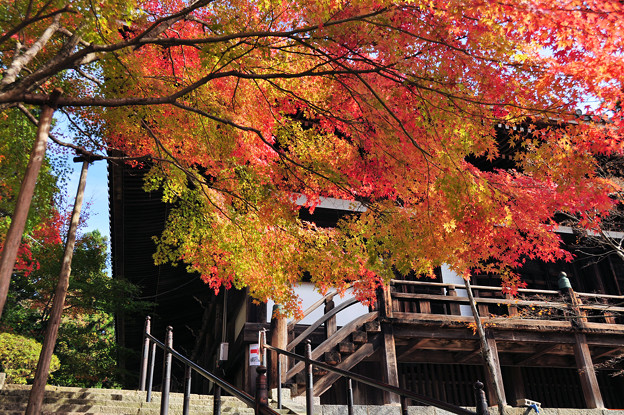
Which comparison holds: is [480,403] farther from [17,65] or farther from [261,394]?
[17,65]

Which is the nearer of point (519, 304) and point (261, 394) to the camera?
point (261, 394)

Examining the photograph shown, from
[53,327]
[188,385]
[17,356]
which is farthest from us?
[17,356]

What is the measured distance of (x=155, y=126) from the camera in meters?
9.64

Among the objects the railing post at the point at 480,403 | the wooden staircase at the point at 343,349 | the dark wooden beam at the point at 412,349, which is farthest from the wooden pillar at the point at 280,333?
the railing post at the point at 480,403

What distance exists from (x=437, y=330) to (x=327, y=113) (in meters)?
5.95

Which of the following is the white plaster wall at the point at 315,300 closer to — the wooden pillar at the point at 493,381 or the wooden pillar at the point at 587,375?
the wooden pillar at the point at 493,381

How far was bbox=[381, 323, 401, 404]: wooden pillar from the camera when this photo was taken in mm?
9375

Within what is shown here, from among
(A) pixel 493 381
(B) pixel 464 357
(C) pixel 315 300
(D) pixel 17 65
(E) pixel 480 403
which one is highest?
(D) pixel 17 65

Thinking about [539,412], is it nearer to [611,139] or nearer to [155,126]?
[611,139]

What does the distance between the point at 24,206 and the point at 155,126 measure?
5087 millimetres

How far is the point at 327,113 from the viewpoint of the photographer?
Answer: 8.52m

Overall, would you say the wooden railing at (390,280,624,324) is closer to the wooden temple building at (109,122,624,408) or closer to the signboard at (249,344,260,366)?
the wooden temple building at (109,122,624,408)

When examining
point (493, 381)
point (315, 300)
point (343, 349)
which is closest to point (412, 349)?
point (493, 381)

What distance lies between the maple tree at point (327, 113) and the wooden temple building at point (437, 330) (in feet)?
4.16
